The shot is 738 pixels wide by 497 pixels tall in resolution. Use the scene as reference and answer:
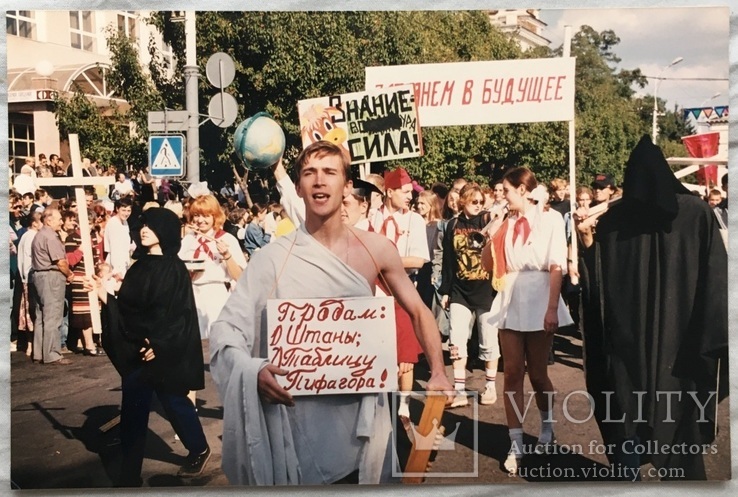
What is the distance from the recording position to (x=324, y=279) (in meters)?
5.58

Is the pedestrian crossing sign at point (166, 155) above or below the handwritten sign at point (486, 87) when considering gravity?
below

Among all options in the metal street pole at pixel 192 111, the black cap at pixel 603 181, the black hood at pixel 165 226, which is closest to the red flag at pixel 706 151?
the black cap at pixel 603 181

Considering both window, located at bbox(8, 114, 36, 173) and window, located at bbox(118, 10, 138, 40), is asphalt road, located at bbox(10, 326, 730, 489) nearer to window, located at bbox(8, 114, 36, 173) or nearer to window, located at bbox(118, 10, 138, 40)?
window, located at bbox(8, 114, 36, 173)

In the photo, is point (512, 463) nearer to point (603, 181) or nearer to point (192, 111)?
point (603, 181)

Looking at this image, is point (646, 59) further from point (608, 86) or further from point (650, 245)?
point (650, 245)

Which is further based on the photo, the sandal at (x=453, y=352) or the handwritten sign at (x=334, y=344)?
the sandal at (x=453, y=352)

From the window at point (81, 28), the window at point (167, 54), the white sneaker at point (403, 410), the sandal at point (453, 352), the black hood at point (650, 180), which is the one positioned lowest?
the white sneaker at point (403, 410)

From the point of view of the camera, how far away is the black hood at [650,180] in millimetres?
5676

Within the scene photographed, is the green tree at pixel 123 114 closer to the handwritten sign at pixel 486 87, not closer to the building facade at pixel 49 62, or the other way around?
the building facade at pixel 49 62

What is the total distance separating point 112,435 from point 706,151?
149 inches

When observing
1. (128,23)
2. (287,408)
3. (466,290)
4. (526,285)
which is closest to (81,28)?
(128,23)

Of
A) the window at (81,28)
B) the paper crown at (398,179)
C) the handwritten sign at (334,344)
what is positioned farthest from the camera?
the paper crown at (398,179)

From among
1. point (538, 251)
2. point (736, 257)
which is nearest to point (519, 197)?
point (538, 251)

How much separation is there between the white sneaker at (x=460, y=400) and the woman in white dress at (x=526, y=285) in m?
0.24
